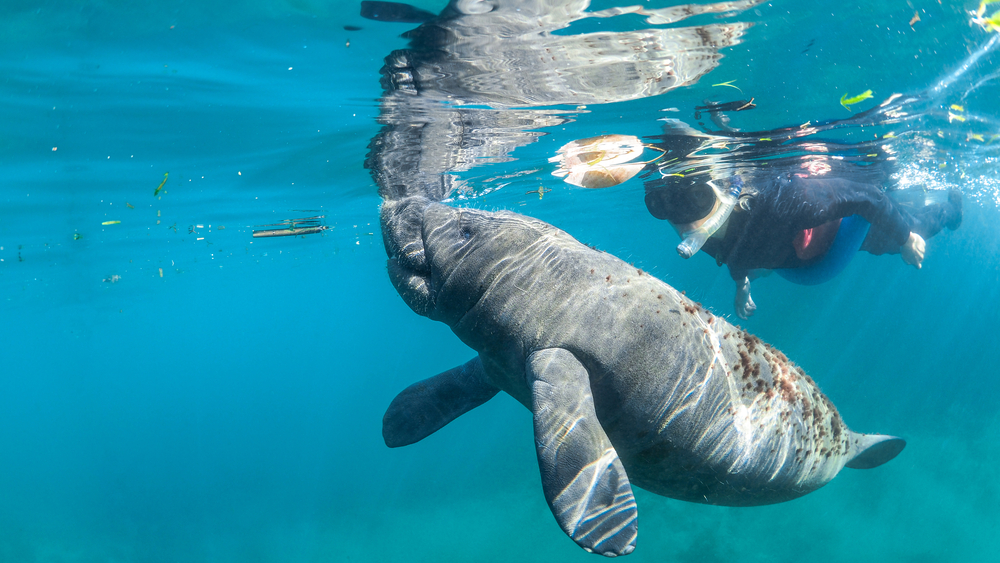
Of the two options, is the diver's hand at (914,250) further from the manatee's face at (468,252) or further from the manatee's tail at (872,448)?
the manatee's face at (468,252)

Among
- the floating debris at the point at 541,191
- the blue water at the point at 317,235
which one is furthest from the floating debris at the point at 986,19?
the floating debris at the point at 541,191

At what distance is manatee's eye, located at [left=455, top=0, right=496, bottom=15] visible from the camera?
13.5 feet

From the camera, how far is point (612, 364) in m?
2.67

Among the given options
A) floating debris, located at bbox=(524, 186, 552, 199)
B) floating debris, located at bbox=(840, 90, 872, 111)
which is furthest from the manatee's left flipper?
floating debris, located at bbox=(524, 186, 552, 199)

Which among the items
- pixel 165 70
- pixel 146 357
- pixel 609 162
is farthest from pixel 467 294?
pixel 146 357

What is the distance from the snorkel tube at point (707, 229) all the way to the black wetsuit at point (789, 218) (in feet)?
0.79

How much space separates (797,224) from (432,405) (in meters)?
7.06

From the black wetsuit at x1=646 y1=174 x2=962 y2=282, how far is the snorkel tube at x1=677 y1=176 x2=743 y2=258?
0.79 ft

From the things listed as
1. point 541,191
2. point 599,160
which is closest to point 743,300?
point 599,160

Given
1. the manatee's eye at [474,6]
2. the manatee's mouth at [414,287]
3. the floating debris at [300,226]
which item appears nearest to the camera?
the manatee's mouth at [414,287]

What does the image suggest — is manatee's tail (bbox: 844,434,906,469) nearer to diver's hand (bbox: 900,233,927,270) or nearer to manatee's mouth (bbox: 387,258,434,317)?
manatee's mouth (bbox: 387,258,434,317)

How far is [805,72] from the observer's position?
6293 mm

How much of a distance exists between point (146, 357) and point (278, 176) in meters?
109

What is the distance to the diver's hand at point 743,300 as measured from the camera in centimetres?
955
